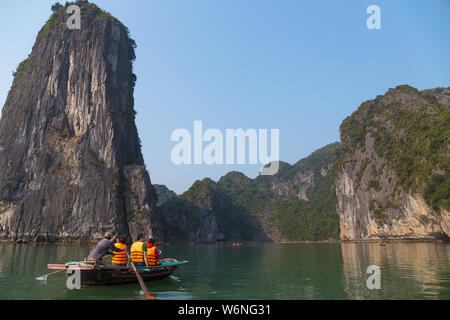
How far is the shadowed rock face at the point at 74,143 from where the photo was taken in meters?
61.7

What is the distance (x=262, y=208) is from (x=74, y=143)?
121m

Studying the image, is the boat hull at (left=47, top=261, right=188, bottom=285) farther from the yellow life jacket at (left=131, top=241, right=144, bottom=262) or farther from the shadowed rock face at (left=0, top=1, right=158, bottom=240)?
the shadowed rock face at (left=0, top=1, right=158, bottom=240)

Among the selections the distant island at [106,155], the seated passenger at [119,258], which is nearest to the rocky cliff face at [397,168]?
the distant island at [106,155]

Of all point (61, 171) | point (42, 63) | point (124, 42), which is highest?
point (124, 42)

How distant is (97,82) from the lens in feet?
230

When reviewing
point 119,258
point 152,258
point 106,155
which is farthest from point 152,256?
point 106,155

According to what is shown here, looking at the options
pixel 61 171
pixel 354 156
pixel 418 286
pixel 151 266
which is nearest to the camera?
pixel 418 286

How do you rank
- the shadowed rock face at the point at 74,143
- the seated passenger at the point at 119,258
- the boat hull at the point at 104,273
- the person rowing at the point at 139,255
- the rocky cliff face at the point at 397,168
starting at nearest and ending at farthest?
the boat hull at the point at 104,273, the seated passenger at the point at 119,258, the person rowing at the point at 139,255, the shadowed rock face at the point at 74,143, the rocky cliff face at the point at 397,168

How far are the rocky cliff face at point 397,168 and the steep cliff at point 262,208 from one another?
39965mm

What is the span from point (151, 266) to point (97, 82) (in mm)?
65444

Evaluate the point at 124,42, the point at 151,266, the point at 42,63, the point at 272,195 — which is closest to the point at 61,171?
the point at 42,63

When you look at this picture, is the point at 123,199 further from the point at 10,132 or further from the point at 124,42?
the point at 124,42

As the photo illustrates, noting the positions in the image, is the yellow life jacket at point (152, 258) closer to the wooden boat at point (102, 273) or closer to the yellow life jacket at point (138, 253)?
the yellow life jacket at point (138, 253)

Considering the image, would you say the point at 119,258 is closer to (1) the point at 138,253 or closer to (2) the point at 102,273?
(2) the point at 102,273
